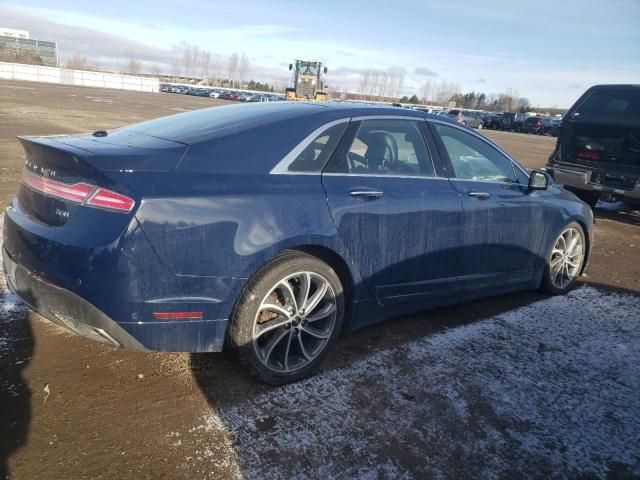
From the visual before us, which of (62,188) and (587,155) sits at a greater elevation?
(587,155)

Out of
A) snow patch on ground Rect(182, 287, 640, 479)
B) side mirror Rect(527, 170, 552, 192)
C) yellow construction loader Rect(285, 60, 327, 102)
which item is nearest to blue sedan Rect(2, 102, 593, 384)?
snow patch on ground Rect(182, 287, 640, 479)

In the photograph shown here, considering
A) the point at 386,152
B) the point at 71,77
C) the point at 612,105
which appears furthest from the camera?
the point at 71,77

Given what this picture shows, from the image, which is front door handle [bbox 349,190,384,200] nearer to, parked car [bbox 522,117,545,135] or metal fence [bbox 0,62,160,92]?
parked car [bbox 522,117,545,135]

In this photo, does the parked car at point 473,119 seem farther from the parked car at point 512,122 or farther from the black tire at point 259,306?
the black tire at point 259,306

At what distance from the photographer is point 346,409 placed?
2826 millimetres

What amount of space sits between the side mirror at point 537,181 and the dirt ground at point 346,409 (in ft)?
3.96

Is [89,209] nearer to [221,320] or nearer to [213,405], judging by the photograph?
[221,320]

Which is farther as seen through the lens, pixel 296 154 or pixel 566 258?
pixel 566 258

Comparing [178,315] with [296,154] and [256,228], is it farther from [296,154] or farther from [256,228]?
[296,154]

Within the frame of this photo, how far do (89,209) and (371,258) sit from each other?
1.66 m

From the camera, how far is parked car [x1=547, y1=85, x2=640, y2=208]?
25.7ft

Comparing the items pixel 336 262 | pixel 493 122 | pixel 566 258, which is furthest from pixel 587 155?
pixel 493 122

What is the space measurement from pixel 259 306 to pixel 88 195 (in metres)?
1.03

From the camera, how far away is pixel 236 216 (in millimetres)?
2641
